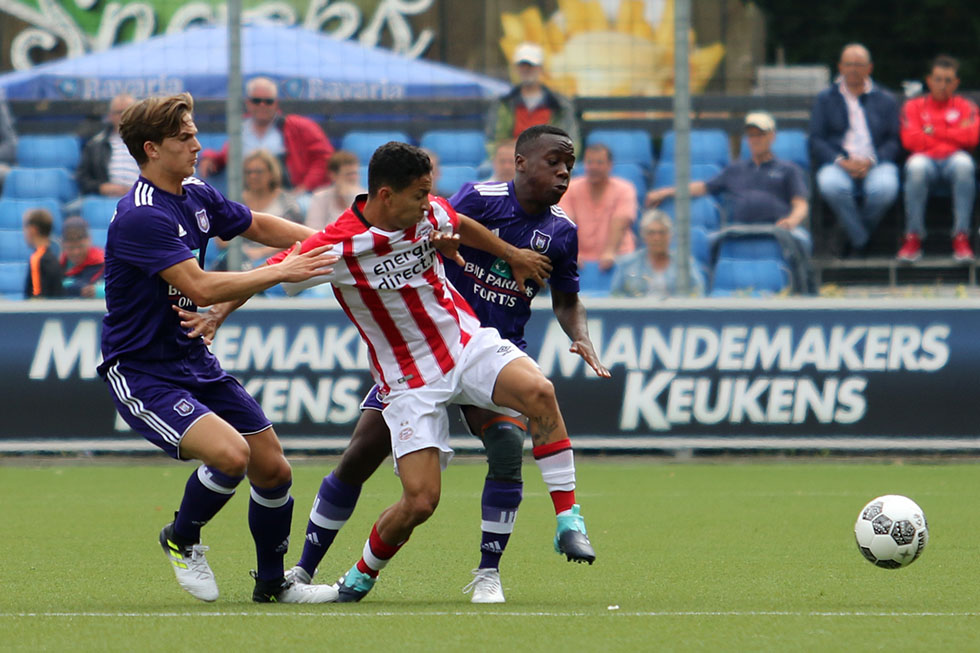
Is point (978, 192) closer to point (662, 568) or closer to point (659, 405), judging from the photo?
point (659, 405)

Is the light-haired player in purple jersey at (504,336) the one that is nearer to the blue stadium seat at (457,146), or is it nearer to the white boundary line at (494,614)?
the white boundary line at (494,614)

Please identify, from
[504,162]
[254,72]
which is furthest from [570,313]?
[254,72]

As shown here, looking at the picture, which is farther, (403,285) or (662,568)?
(662,568)

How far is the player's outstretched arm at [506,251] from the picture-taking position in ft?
19.8

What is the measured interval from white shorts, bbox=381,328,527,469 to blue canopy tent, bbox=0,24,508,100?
368 inches

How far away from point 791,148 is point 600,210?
95.0 inches

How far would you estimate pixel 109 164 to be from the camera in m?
13.3

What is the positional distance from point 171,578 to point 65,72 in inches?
446

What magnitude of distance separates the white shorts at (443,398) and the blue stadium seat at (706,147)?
787cm

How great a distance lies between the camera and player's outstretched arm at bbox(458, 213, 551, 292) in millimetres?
6043

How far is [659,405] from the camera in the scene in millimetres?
11516

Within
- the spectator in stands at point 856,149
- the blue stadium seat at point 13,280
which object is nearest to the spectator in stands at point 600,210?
the spectator in stands at point 856,149

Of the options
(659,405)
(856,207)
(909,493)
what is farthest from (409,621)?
(856,207)

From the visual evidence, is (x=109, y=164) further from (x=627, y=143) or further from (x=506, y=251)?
(x=506, y=251)
